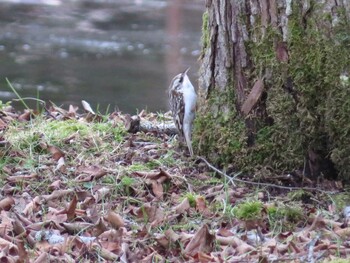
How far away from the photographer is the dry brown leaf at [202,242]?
16.0 feet

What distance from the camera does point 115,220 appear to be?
5246mm

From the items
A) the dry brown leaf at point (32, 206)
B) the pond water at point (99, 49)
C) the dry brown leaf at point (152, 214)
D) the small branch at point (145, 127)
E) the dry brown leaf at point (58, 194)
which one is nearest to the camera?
the dry brown leaf at point (152, 214)

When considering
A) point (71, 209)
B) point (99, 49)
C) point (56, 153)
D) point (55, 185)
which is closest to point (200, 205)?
point (71, 209)

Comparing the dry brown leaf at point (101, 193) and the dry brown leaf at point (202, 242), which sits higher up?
the dry brown leaf at point (202, 242)

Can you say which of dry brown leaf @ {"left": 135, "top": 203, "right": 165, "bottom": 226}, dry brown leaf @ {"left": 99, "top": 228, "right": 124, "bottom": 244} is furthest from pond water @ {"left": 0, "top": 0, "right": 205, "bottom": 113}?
dry brown leaf @ {"left": 99, "top": 228, "right": 124, "bottom": 244}

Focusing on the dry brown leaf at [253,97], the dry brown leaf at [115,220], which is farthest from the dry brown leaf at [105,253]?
the dry brown leaf at [253,97]

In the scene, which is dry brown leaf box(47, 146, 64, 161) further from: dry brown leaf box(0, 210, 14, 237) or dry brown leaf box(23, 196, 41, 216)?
dry brown leaf box(0, 210, 14, 237)

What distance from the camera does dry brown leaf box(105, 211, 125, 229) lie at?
5.23m

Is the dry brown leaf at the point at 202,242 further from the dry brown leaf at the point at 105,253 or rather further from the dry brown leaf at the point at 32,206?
the dry brown leaf at the point at 32,206

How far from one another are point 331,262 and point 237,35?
212 cm

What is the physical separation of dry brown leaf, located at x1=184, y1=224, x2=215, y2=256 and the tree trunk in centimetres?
121

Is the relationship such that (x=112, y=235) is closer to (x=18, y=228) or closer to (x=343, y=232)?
(x=18, y=228)

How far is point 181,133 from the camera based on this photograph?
261 inches

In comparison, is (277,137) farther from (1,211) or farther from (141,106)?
(141,106)
